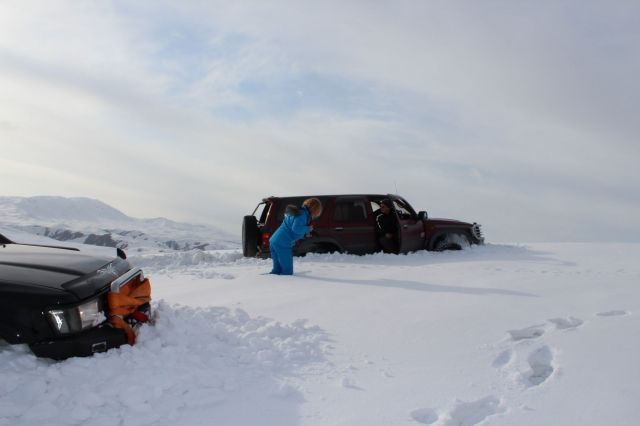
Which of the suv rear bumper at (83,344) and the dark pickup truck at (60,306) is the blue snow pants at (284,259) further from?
the suv rear bumper at (83,344)

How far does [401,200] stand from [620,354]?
8.06m

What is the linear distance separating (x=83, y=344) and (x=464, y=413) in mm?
2534

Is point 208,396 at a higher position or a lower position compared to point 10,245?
lower

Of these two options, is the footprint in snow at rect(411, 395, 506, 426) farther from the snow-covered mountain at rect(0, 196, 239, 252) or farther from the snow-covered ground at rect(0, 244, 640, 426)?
the snow-covered mountain at rect(0, 196, 239, 252)

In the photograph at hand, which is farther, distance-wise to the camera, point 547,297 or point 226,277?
point 226,277

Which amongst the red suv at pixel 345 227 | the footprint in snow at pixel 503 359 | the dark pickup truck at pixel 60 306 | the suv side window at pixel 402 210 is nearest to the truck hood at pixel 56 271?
the dark pickup truck at pixel 60 306

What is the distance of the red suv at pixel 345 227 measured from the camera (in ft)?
36.6

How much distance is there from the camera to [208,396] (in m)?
3.34

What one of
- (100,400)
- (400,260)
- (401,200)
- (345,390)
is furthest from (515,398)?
(401,200)

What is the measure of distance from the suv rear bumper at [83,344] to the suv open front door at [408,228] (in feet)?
26.6

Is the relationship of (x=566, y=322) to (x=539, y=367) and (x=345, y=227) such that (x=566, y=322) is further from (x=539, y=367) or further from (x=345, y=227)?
(x=345, y=227)

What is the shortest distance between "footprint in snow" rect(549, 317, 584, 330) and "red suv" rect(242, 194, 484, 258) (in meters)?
6.20

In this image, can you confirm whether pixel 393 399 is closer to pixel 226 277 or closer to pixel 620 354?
pixel 620 354

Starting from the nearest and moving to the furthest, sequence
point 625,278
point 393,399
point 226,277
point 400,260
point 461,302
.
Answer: point 393,399, point 461,302, point 625,278, point 226,277, point 400,260
